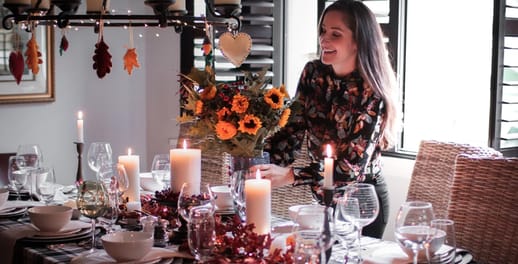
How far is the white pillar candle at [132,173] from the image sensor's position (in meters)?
2.87

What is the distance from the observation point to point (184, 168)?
102 inches

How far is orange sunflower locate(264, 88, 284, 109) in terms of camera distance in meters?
2.50

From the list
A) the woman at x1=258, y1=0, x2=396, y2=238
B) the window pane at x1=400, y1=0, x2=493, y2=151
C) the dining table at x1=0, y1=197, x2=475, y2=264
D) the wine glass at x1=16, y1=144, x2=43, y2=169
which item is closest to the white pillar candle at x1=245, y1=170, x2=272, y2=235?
the dining table at x1=0, y1=197, x2=475, y2=264

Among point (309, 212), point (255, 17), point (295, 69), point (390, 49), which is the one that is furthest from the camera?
point (295, 69)

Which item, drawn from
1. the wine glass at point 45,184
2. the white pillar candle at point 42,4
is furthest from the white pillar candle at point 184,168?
the white pillar candle at point 42,4

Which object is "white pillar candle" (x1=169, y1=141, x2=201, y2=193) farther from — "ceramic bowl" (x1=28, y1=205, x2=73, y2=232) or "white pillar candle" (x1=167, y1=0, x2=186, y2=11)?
"white pillar candle" (x1=167, y1=0, x2=186, y2=11)

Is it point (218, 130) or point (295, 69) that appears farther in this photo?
point (295, 69)

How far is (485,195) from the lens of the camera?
2578 mm

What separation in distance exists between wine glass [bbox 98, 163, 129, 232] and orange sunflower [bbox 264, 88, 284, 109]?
1.84 ft

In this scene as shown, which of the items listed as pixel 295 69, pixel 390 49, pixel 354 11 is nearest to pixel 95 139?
pixel 295 69

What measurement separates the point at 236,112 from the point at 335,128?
699 millimetres

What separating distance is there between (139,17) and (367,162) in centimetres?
102

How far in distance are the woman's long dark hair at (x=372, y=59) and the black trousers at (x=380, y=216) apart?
15cm

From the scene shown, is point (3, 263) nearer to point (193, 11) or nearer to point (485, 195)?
point (485, 195)
